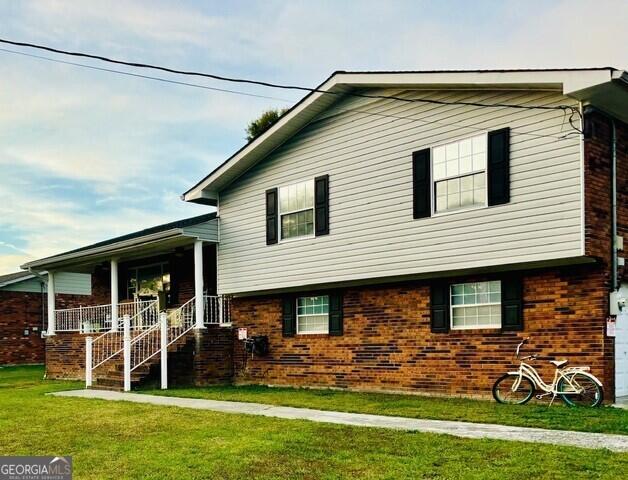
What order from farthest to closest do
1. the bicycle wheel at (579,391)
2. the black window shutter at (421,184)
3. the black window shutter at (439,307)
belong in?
the black window shutter at (439,307)
the black window shutter at (421,184)
the bicycle wheel at (579,391)

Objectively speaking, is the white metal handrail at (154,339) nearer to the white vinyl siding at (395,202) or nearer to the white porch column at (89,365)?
the white porch column at (89,365)

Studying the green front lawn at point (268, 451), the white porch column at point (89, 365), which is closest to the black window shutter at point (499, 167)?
the green front lawn at point (268, 451)

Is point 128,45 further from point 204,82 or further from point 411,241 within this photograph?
point 411,241

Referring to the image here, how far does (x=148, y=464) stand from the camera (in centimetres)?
793

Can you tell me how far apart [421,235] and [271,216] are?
4.79 meters

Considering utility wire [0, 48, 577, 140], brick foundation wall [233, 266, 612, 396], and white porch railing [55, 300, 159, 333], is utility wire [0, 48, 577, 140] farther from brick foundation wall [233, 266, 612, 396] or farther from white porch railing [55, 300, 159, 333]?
white porch railing [55, 300, 159, 333]

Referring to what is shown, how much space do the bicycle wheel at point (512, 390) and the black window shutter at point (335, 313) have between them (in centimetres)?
441

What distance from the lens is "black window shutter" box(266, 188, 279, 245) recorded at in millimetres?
17688

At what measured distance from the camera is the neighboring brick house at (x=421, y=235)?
1224 cm

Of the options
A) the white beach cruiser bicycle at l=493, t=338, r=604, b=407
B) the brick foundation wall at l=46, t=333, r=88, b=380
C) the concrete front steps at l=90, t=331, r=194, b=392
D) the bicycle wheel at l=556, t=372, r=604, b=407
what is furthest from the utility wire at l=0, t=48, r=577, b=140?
the brick foundation wall at l=46, t=333, r=88, b=380

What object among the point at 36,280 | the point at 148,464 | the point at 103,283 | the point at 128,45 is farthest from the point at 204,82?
the point at 36,280

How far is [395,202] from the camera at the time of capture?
14.8 metres

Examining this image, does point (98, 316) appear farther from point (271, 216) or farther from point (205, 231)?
point (271, 216)

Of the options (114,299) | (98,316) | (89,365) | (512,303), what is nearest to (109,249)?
(114,299)
